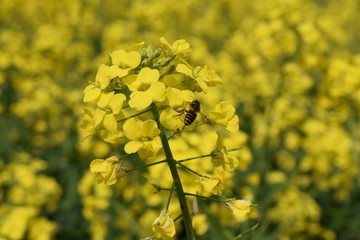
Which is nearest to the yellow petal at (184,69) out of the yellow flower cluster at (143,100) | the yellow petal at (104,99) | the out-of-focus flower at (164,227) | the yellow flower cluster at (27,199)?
the yellow flower cluster at (143,100)

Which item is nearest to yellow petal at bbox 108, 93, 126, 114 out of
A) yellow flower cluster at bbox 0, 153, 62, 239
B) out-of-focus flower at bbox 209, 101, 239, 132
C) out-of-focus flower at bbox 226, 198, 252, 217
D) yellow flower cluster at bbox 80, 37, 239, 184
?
yellow flower cluster at bbox 80, 37, 239, 184

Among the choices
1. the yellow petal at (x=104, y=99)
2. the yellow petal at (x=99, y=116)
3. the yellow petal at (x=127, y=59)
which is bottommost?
the yellow petal at (x=99, y=116)

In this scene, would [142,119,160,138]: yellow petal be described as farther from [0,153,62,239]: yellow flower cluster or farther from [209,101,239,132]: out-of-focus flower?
[0,153,62,239]: yellow flower cluster

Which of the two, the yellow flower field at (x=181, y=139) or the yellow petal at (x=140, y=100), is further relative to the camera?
the yellow flower field at (x=181, y=139)

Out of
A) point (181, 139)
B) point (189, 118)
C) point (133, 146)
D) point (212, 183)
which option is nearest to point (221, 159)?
point (212, 183)

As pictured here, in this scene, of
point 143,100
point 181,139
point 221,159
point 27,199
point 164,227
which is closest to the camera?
point 143,100

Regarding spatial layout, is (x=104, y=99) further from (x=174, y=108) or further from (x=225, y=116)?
(x=225, y=116)

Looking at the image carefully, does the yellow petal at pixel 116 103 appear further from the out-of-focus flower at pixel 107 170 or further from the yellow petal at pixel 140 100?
the out-of-focus flower at pixel 107 170
